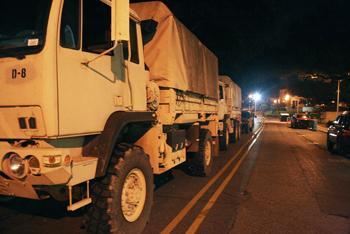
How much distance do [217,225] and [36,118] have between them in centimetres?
331

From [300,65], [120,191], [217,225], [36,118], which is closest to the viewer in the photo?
[36,118]

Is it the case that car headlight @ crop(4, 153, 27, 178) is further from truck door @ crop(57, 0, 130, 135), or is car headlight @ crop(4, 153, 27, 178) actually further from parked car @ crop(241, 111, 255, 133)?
parked car @ crop(241, 111, 255, 133)

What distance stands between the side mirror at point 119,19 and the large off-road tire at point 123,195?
157 centimetres

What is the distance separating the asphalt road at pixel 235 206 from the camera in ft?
17.9

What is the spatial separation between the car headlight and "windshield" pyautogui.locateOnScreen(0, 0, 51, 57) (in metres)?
1.08

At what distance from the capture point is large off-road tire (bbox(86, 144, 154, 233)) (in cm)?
429

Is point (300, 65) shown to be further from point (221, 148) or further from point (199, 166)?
point (199, 166)

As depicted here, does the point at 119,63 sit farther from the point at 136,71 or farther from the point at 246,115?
the point at 246,115

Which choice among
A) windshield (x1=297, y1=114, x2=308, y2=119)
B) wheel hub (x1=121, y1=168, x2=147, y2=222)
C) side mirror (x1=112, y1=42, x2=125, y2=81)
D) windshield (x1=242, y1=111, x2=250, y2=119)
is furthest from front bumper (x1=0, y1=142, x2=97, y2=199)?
windshield (x1=297, y1=114, x2=308, y2=119)

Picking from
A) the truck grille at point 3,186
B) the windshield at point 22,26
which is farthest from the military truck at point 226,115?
the windshield at point 22,26

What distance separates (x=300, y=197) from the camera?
24.4 feet

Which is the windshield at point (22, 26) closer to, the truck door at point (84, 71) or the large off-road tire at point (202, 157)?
the truck door at point (84, 71)

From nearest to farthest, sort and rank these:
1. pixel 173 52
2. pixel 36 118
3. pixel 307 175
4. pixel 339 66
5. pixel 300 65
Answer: pixel 36 118
pixel 173 52
pixel 307 175
pixel 339 66
pixel 300 65

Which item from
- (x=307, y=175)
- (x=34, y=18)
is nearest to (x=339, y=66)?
(x=307, y=175)
